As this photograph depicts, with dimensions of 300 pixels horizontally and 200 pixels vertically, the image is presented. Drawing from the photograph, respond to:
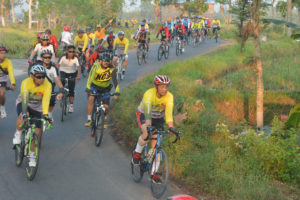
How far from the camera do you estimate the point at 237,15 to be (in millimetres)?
13695

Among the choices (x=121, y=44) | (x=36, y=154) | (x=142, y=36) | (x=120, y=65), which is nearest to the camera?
(x=36, y=154)

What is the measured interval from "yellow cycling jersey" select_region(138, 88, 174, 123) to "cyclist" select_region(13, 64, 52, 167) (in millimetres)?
1878

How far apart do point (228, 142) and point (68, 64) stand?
542 centimetres

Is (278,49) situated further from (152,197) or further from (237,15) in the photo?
(152,197)

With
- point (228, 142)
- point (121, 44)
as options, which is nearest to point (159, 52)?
point (121, 44)

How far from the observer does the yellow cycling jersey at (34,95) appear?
26.3 feet

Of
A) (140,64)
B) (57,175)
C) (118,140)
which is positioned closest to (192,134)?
(118,140)

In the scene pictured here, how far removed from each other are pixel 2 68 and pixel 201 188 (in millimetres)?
5826

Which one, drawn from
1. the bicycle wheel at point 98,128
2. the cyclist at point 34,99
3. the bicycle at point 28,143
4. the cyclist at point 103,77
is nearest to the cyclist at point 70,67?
the cyclist at point 103,77

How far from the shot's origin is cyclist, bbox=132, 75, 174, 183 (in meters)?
7.24

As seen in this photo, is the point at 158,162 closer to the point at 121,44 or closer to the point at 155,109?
the point at 155,109

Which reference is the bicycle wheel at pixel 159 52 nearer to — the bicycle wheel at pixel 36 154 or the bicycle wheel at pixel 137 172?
the bicycle wheel at pixel 137 172

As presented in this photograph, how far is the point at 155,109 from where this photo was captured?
7785mm

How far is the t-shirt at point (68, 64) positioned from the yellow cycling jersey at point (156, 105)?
527 cm
